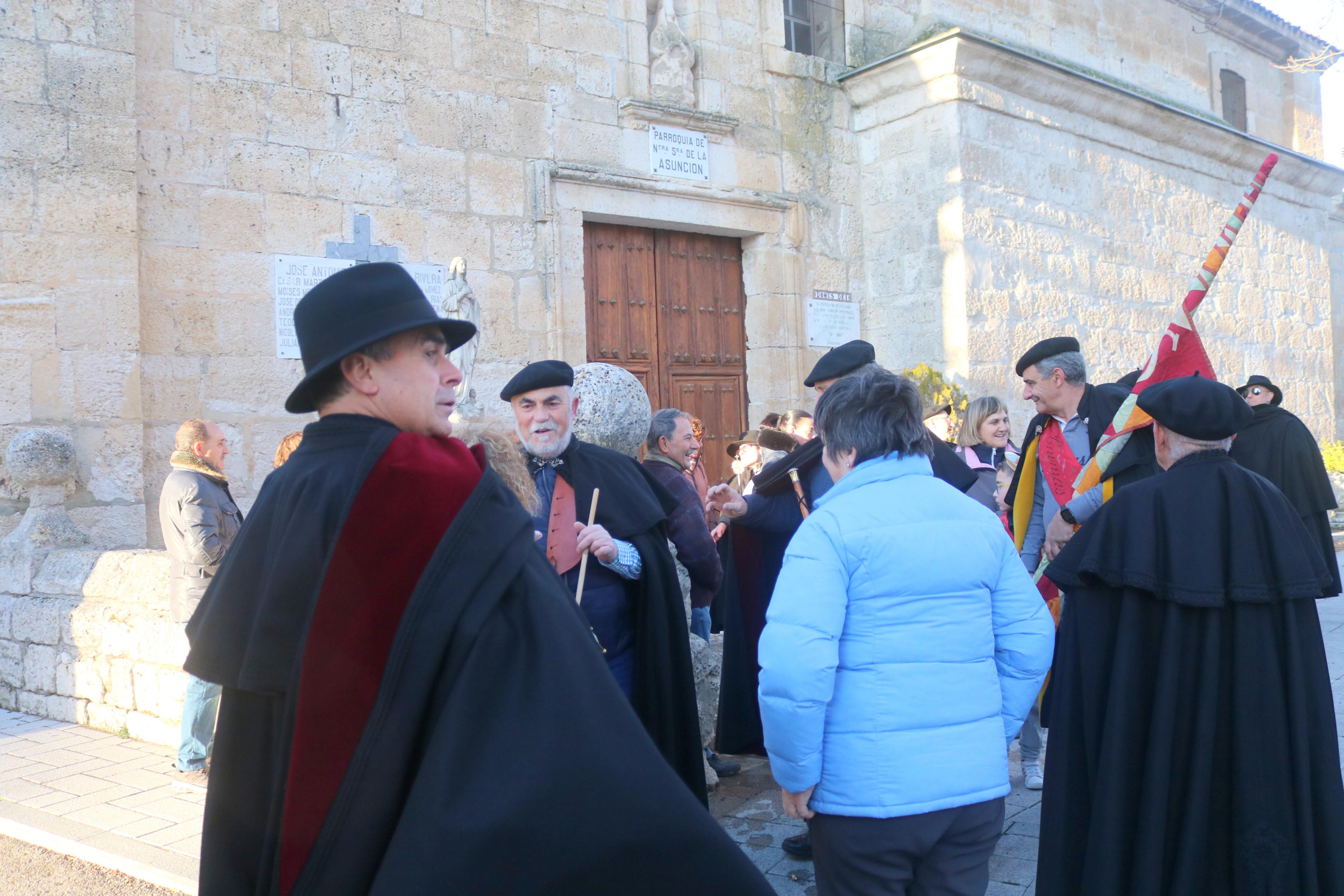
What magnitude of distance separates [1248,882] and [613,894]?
203 centimetres

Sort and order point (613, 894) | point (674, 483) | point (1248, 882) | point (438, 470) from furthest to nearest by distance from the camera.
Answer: point (674, 483) < point (1248, 882) < point (438, 470) < point (613, 894)

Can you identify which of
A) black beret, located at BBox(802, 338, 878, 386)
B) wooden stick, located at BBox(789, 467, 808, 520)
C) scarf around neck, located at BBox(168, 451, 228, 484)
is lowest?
wooden stick, located at BBox(789, 467, 808, 520)

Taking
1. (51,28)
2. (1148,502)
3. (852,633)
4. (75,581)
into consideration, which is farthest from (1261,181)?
(51,28)

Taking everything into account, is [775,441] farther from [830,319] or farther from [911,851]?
[830,319]

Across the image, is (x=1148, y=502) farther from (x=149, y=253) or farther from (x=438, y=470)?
(x=149, y=253)

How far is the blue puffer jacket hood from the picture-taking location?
223 centimetres

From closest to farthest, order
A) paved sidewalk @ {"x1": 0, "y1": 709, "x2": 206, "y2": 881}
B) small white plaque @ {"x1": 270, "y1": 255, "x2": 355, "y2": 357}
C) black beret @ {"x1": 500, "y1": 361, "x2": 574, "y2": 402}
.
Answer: black beret @ {"x1": 500, "y1": 361, "x2": 574, "y2": 402} < paved sidewalk @ {"x1": 0, "y1": 709, "x2": 206, "y2": 881} < small white plaque @ {"x1": 270, "y1": 255, "x2": 355, "y2": 357}

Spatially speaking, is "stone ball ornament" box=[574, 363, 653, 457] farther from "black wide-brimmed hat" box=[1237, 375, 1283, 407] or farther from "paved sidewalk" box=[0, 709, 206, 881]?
"black wide-brimmed hat" box=[1237, 375, 1283, 407]

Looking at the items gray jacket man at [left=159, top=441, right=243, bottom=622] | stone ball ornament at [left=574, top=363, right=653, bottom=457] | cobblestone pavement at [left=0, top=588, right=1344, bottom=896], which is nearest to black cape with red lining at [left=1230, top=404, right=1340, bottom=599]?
cobblestone pavement at [left=0, top=588, right=1344, bottom=896]

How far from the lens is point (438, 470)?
1.56 meters

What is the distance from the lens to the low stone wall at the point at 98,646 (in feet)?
17.3

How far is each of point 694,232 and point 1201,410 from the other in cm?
735

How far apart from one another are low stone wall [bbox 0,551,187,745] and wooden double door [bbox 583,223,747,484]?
435 cm

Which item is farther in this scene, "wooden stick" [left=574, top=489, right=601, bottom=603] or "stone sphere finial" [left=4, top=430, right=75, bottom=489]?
"stone sphere finial" [left=4, top=430, right=75, bottom=489]
